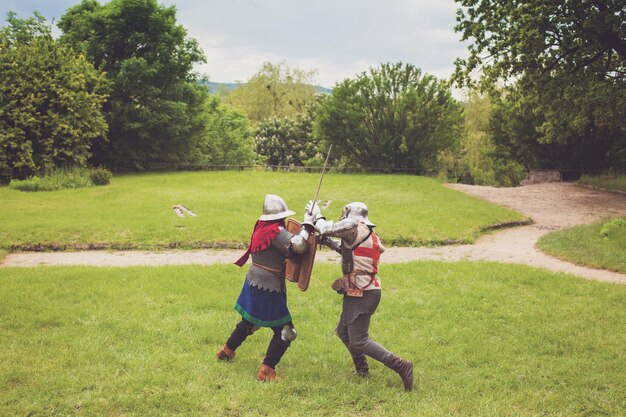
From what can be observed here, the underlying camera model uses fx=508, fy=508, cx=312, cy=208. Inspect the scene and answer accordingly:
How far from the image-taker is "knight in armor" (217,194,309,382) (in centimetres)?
573

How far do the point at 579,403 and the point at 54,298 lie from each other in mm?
7745

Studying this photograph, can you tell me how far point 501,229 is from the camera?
16359mm

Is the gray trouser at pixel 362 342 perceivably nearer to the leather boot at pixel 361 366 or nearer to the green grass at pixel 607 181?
the leather boot at pixel 361 366

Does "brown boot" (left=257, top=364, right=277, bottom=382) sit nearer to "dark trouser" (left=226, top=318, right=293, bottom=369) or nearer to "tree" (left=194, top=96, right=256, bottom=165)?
"dark trouser" (left=226, top=318, right=293, bottom=369)

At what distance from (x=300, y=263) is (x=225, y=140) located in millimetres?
33298

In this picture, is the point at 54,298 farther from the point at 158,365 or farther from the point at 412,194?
the point at 412,194

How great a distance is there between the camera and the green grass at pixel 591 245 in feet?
38.2

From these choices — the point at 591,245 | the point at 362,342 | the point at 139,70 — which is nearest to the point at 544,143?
the point at 591,245

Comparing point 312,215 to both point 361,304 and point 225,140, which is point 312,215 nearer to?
point 361,304

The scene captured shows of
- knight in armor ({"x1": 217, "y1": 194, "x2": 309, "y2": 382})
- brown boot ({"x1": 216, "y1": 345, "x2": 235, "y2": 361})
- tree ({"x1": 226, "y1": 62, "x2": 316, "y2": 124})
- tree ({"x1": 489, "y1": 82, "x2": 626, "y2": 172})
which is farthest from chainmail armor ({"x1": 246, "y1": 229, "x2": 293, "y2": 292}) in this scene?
tree ({"x1": 226, "y1": 62, "x2": 316, "y2": 124})

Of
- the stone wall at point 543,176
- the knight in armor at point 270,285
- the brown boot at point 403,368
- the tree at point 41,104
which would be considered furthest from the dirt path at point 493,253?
the tree at point 41,104

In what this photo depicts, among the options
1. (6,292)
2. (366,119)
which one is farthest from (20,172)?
(366,119)

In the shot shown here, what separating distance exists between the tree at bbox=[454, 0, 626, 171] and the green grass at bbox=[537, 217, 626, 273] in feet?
19.3

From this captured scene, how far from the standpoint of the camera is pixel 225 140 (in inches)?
1496
